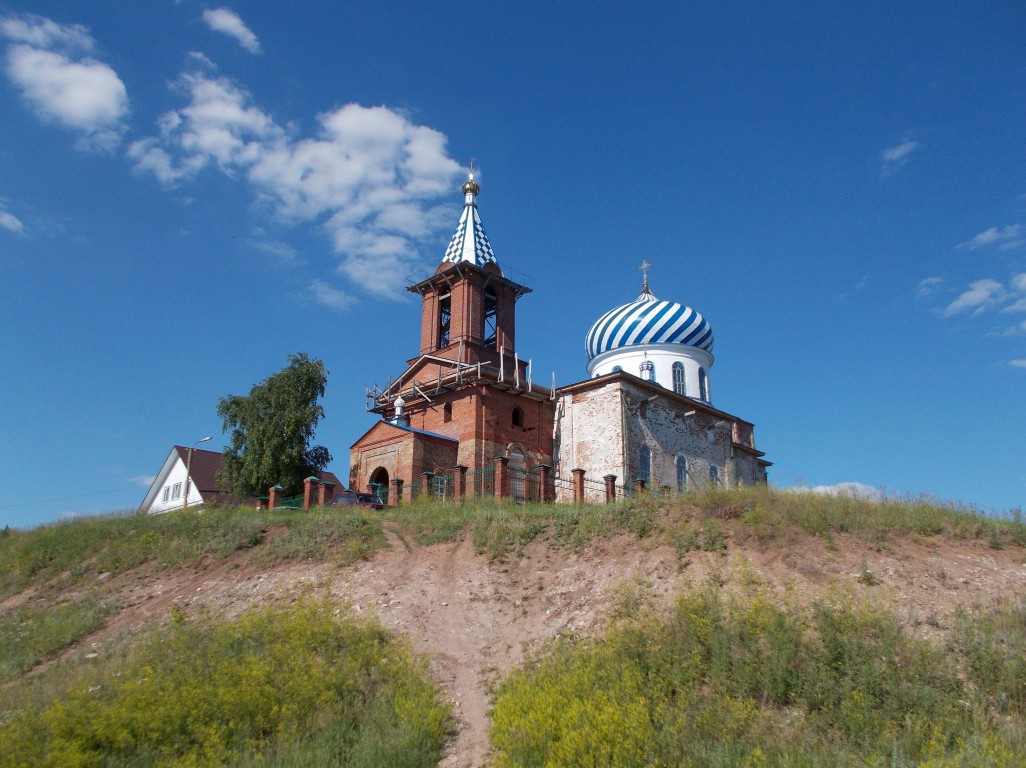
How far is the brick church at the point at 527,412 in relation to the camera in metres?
25.7

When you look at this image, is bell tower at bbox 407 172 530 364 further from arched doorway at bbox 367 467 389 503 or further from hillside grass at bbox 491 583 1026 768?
hillside grass at bbox 491 583 1026 768

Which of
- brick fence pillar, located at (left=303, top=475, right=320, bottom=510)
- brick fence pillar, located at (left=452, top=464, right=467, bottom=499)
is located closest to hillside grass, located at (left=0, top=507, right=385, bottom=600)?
brick fence pillar, located at (left=303, top=475, right=320, bottom=510)

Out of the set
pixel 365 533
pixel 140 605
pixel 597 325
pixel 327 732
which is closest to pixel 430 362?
pixel 597 325

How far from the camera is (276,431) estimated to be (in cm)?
2647

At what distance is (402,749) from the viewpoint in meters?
9.20

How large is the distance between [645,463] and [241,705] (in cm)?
1921

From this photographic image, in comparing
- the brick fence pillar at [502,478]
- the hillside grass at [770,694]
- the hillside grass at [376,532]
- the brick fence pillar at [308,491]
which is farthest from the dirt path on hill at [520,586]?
the brick fence pillar at [308,491]

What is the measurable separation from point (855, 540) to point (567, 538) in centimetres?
523

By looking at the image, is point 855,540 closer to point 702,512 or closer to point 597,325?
point 702,512

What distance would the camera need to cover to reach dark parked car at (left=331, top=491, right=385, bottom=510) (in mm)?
21500

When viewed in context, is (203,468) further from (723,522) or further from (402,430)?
(723,522)

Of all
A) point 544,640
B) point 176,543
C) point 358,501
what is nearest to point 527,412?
point 358,501

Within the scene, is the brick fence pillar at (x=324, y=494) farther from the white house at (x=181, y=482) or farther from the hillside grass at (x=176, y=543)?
the white house at (x=181, y=482)

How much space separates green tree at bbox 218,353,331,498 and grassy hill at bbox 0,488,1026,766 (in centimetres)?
863
